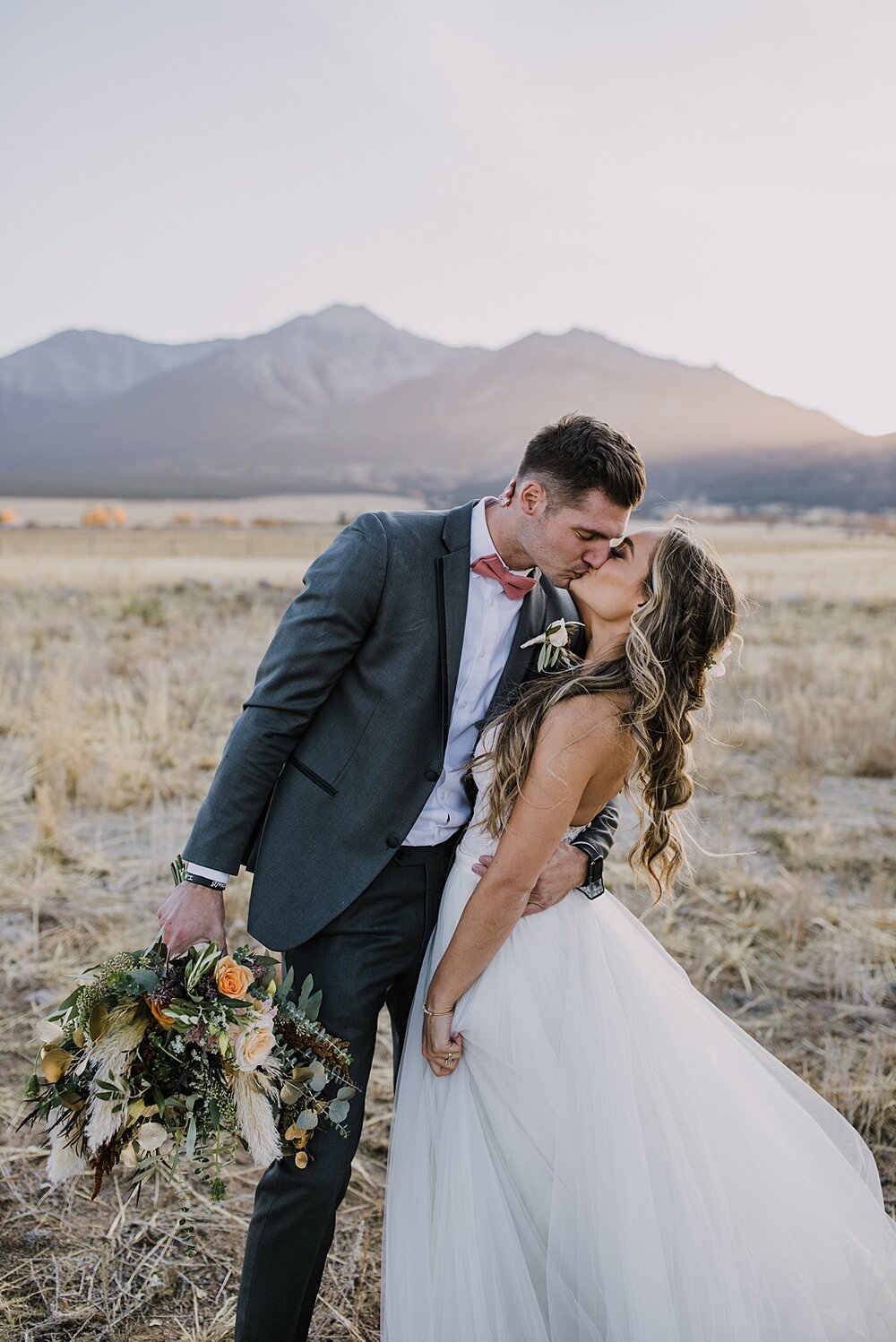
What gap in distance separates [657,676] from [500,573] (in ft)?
1.79

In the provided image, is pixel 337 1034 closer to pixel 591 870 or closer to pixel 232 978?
pixel 232 978

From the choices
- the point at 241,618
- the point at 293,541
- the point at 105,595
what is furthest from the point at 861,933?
the point at 293,541

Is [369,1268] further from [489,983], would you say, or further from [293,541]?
[293,541]

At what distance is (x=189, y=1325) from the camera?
9.32ft

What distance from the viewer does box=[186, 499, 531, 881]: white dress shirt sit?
2.80 metres

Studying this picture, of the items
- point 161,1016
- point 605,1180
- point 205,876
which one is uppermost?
point 205,876

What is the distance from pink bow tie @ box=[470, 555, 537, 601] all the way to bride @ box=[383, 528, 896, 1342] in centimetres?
19

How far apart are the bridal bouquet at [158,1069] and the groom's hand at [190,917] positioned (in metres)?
0.30

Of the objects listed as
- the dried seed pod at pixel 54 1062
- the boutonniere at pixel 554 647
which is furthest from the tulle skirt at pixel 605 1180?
the dried seed pod at pixel 54 1062

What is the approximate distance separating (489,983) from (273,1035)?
2.24 feet

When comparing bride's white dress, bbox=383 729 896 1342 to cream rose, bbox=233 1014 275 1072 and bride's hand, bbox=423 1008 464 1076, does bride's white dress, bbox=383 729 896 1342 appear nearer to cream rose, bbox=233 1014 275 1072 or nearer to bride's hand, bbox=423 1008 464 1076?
bride's hand, bbox=423 1008 464 1076

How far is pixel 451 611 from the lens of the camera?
2.65 metres

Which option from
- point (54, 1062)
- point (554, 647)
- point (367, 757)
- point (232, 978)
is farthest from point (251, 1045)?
point (554, 647)

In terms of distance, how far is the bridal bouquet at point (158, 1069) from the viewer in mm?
2023
